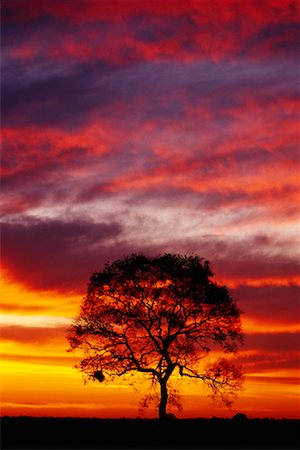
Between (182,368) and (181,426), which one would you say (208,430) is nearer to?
(181,426)

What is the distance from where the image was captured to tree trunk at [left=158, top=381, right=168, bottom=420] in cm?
6169

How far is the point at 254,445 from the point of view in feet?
158

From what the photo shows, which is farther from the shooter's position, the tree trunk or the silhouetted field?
the tree trunk

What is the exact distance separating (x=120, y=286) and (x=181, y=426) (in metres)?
14.3

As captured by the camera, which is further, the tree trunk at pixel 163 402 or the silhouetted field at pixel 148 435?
the tree trunk at pixel 163 402

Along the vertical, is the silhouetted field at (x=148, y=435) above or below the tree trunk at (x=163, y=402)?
below

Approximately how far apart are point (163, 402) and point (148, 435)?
930 centimetres

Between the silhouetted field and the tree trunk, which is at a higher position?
the tree trunk

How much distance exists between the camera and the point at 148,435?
52.8 metres

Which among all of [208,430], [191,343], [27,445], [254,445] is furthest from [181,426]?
[27,445]

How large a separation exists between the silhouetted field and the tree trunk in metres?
1.04

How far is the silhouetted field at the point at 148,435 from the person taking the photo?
1859 inches

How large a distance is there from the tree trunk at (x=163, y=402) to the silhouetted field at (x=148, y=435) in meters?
1.04

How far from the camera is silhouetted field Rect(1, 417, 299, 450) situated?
4722 centimetres
